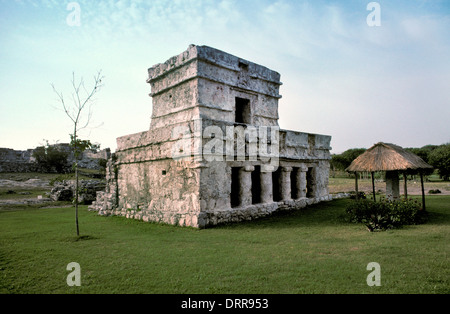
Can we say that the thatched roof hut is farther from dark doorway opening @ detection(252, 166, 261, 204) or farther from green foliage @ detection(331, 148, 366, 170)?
green foliage @ detection(331, 148, 366, 170)

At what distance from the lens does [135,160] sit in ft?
34.9

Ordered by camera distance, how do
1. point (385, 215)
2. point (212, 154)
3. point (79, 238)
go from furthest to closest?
point (212, 154), point (385, 215), point (79, 238)

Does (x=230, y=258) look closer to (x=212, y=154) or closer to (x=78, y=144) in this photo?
(x=212, y=154)

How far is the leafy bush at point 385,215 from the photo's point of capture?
7.41 metres

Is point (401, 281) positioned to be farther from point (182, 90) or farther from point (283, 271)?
point (182, 90)

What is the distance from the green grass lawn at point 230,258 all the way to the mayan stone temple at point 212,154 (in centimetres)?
115

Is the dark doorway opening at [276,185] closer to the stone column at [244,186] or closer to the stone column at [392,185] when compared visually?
the stone column at [244,186]

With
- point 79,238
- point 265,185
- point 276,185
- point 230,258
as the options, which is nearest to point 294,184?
point 276,185

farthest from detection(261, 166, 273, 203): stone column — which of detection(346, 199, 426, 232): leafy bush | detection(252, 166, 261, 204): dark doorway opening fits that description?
detection(346, 199, 426, 232): leafy bush

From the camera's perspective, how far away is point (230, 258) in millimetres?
4941

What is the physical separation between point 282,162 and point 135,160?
5775mm

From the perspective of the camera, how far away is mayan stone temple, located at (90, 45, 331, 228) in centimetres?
812

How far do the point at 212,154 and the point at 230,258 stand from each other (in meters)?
3.72
